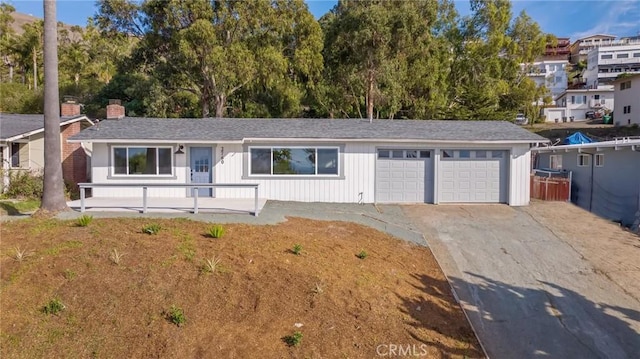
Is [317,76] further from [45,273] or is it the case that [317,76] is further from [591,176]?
[45,273]

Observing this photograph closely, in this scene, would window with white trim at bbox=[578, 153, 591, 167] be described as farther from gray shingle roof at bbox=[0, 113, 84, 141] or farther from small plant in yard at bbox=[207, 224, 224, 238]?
gray shingle roof at bbox=[0, 113, 84, 141]

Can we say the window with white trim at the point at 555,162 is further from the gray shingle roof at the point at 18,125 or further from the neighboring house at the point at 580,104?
the neighboring house at the point at 580,104

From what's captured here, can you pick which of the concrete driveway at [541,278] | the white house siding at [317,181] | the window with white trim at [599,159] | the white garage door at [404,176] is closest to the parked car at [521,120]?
the window with white trim at [599,159]

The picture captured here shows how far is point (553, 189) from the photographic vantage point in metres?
16.5

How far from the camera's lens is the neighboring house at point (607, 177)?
14766mm

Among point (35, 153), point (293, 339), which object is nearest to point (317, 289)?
point (293, 339)

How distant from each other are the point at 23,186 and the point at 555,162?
23.4 meters

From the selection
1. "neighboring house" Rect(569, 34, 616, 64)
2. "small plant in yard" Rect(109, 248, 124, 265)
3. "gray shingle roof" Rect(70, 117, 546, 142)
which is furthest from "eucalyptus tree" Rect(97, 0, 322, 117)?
"neighboring house" Rect(569, 34, 616, 64)

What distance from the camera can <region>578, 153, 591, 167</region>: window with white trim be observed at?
17.6 m

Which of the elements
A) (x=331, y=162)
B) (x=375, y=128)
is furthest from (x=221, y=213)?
(x=375, y=128)

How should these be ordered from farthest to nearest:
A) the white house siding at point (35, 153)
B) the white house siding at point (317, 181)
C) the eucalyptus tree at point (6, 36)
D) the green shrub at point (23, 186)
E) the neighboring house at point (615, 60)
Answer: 1. the neighboring house at point (615, 60)
2. the eucalyptus tree at point (6, 36)
3. the white house siding at point (35, 153)
4. the white house siding at point (317, 181)
5. the green shrub at point (23, 186)

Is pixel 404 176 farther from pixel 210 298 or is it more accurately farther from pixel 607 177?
pixel 210 298

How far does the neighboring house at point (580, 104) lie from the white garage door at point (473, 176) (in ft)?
153

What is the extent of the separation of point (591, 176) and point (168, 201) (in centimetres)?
1697
